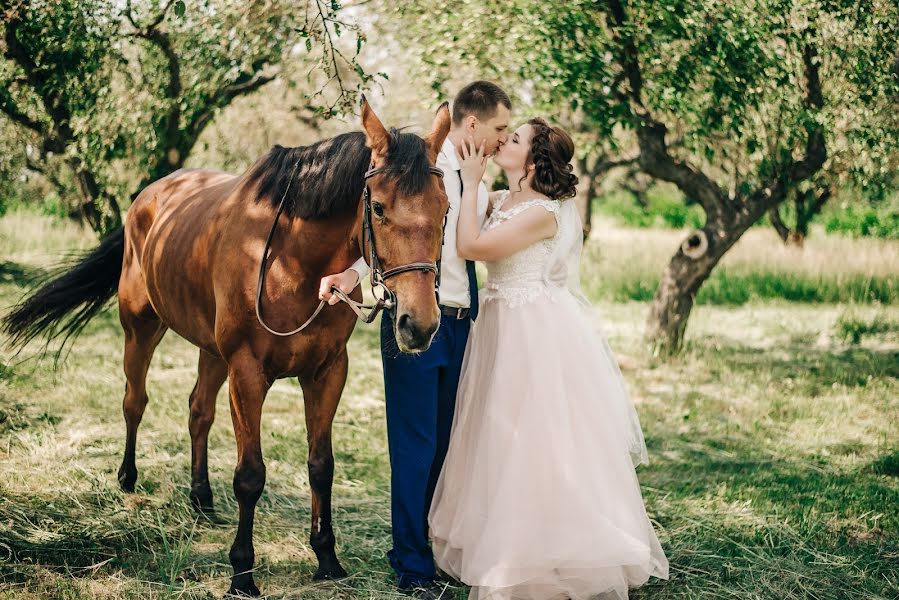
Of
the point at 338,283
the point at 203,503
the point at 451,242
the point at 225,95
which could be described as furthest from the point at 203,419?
the point at 225,95

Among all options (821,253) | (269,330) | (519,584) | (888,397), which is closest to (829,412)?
(888,397)

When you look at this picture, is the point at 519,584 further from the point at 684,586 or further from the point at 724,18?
the point at 724,18

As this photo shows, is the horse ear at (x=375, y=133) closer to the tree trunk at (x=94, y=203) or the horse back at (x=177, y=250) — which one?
the horse back at (x=177, y=250)

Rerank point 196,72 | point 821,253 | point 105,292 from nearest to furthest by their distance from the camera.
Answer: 1. point 105,292
2. point 196,72
3. point 821,253

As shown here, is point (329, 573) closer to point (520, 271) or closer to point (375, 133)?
point (520, 271)

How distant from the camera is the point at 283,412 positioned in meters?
6.90

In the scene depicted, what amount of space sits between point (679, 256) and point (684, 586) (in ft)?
19.0

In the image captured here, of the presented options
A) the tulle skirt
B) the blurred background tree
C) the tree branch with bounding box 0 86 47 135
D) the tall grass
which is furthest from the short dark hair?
the tall grass

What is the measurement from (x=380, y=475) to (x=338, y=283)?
2.51m

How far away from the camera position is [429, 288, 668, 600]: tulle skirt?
136 inches

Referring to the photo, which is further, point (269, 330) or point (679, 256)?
point (679, 256)

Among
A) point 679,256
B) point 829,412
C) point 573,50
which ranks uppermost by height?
point 573,50

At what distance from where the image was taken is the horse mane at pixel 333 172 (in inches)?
121

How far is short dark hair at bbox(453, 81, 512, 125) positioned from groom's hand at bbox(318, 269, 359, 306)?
2.98 feet
